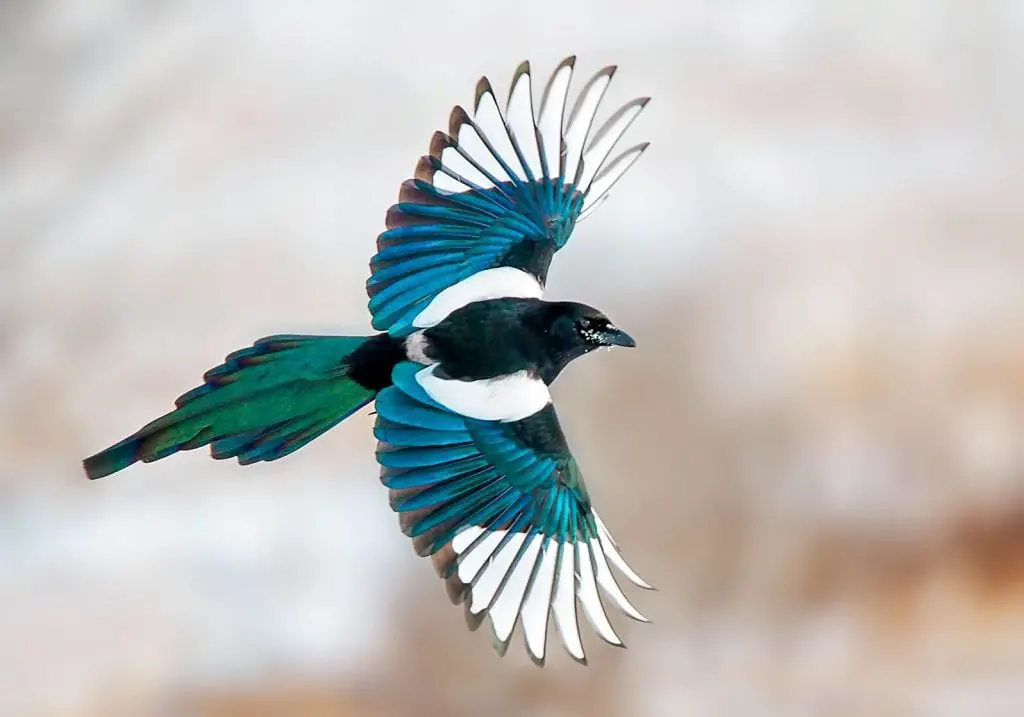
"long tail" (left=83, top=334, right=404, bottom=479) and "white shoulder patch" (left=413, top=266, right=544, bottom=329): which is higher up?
"white shoulder patch" (left=413, top=266, right=544, bottom=329)

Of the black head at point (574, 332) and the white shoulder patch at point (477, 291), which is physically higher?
the white shoulder patch at point (477, 291)

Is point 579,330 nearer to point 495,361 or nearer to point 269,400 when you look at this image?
point 495,361

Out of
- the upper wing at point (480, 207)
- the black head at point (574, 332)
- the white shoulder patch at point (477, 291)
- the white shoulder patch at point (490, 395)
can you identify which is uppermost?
the upper wing at point (480, 207)

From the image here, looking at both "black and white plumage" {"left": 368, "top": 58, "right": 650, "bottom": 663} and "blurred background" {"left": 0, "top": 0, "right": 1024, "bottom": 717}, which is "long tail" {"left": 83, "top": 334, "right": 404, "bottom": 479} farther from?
"blurred background" {"left": 0, "top": 0, "right": 1024, "bottom": 717}

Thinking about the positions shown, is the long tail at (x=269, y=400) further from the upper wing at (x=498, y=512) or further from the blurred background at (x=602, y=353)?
the blurred background at (x=602, y=353)

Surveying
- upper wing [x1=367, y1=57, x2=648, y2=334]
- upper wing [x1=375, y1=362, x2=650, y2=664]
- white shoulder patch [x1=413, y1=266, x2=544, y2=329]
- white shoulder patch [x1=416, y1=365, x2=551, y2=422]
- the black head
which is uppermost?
upper wing [x1=367, y1=57, x2=648, y2=334]

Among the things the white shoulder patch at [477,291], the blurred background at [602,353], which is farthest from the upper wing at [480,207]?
the blurred background at [602,353]

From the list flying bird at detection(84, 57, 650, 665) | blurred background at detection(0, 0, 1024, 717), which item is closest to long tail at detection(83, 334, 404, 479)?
flying bird at detection(84, 57, 650, 665)

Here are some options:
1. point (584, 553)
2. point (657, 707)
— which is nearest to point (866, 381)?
point (657, 707)
